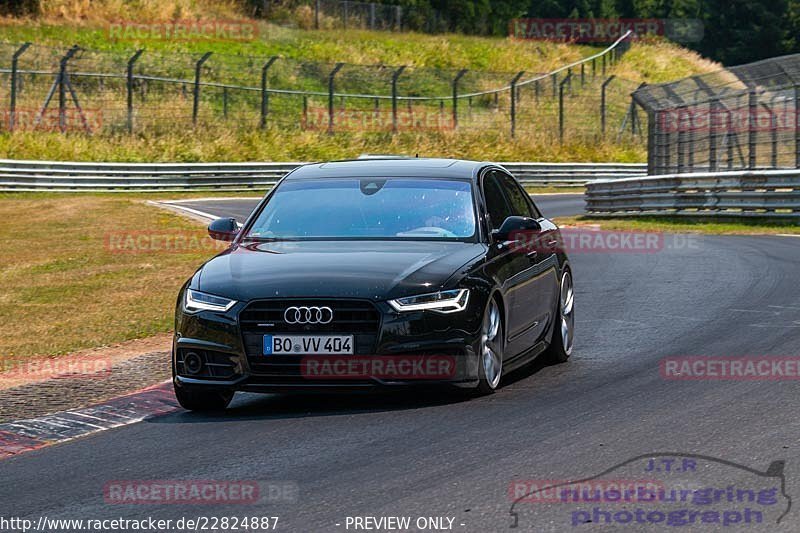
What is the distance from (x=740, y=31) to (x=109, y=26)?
235 feet

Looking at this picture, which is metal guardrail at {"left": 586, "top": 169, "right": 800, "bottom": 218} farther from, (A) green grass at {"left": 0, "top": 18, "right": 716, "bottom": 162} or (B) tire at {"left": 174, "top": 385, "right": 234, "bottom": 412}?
(B) tire at {"left": 174, "top": 385, "right": 234, "bottom": 412}

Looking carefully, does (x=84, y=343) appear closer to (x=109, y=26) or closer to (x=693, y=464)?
(x=693, y=464)

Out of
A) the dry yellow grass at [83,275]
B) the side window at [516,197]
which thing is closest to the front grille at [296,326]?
the side window at [516,197]

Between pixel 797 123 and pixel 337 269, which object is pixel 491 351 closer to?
pixel 337 269

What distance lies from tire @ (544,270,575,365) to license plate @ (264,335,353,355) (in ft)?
8.49

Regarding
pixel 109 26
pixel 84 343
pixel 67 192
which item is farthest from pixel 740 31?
pixel 84 343

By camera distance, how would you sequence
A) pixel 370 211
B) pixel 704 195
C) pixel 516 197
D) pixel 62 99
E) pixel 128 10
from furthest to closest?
pixel 128 10 < pixel 62 99 < pixel 704 195 < pixel 516 197 < pixel 370 211

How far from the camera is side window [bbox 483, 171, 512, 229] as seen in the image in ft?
32.0

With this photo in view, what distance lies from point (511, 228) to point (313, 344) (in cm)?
188

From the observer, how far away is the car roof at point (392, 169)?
390 inches

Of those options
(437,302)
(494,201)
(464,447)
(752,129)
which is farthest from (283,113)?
(464,447)

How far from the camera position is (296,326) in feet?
26.7

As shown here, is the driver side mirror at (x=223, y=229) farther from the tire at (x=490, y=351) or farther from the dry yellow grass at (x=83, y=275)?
the dry yellow grass at (x=83, y=275)

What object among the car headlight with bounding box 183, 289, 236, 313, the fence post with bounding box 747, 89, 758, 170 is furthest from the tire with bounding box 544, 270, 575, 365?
the fence post with bounding box 747, 89, 758, 170
